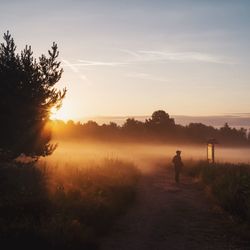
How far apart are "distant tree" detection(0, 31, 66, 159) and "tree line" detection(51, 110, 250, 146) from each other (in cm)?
6386

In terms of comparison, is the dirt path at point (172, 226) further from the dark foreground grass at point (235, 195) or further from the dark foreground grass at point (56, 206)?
the dark foreground grass at point (56, 206)

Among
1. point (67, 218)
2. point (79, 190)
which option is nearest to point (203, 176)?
point (79, 190)

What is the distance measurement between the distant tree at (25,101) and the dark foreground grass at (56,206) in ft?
3.73

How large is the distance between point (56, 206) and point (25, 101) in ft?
26.8

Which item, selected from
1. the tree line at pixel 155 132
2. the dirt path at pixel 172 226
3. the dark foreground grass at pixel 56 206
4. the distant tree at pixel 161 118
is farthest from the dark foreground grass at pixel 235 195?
the distant tree at pixel 161 118

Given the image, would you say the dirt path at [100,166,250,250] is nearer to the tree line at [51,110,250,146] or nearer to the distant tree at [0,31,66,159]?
the distant tree at [0,31,66,159]

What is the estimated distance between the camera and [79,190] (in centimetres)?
1652

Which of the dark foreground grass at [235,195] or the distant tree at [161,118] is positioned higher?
the distant tree at [161,118]

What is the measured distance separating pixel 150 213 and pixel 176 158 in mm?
11343

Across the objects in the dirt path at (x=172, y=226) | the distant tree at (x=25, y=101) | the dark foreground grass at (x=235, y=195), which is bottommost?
the dirt path at (x=172, y=226)

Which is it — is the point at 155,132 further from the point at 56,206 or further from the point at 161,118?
the point at 56,206

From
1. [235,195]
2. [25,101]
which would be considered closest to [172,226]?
[235,195]

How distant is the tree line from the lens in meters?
92.2

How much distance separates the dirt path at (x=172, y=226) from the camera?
12.4 meters
